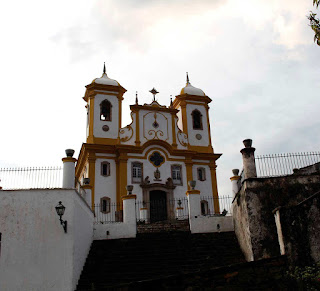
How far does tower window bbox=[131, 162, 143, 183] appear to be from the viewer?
25.1 metres

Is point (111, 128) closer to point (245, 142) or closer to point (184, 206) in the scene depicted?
point (184, 206)

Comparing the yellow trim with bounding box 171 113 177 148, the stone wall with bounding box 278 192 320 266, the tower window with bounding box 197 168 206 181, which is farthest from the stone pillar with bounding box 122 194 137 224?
the tower window with bounding box 197 168 206 181

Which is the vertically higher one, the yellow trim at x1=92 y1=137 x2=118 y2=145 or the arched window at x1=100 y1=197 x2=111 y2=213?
the yellow trim at x1=92 y1=137 x2=118 y2=145

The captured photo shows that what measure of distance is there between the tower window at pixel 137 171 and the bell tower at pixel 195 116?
443 cm

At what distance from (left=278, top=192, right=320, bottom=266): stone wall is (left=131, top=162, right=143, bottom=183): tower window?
1428cm

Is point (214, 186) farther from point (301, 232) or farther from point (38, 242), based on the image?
point (38, 242)

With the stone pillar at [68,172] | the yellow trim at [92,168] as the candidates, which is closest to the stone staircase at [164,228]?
the stone pillar at [68,172]

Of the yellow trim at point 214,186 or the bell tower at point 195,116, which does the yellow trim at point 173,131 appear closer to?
the bell tower at point 195,116

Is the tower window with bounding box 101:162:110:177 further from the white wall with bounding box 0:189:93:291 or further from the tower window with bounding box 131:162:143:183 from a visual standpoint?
the white wall with bounding box 0:189:93:291

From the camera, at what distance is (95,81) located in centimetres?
2827

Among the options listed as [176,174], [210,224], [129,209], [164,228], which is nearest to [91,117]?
[176,174]

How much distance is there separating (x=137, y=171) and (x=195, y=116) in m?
7.21

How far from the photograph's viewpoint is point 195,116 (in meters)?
29.9

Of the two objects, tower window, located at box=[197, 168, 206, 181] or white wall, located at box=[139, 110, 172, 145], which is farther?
tower window, located at box=[197, 168, 206, 181]
